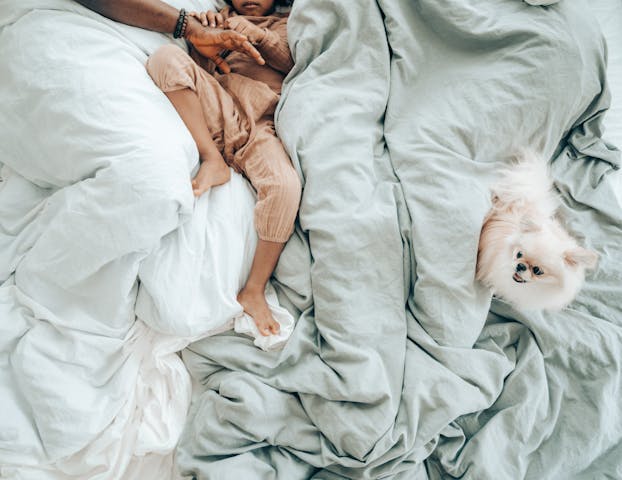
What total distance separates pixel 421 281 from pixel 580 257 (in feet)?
0.92

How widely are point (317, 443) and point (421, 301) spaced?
0.33 metres

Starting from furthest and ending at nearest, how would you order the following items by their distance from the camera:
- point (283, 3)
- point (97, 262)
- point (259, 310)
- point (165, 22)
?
1. point (283, 3)
2. point (165, 22)
3. point (259, 310)
4. point (97, 262)

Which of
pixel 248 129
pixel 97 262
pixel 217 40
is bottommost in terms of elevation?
pixel 97 262

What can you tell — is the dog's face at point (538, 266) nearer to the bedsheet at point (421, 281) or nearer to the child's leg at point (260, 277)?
the bedsheet at point (421, 281)

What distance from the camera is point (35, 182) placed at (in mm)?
943

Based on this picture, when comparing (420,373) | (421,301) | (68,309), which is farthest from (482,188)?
(68,309)

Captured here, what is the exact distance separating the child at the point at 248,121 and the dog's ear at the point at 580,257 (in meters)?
0.52

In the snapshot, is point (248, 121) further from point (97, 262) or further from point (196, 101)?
point (97, 262)

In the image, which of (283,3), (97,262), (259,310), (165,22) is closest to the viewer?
(97,262)

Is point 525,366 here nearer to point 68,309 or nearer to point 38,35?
point 68,309

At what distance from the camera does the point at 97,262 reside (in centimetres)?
79

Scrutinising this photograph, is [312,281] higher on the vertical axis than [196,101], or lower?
lower

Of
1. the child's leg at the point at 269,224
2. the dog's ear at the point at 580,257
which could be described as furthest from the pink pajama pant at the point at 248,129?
the dog's ear at the point at 580,257

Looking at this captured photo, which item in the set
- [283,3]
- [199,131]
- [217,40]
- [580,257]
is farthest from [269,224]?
[283,3]
